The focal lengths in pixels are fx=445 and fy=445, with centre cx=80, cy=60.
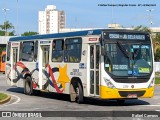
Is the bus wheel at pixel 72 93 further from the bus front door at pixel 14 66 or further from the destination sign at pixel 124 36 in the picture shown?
the bus front door at pixel 14 66

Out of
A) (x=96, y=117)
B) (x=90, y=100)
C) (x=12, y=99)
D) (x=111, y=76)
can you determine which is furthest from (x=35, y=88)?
(x=96, y=117)

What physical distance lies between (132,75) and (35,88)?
6.60 meters

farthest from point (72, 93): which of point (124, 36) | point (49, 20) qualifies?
point (49, 20)

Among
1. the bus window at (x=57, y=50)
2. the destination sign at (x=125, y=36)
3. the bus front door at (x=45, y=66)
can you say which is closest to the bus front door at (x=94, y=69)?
the destination sign at (x=125, y=36)

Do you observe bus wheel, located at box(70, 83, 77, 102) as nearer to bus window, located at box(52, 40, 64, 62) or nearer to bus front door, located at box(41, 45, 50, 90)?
bus window, located at box(52, 40, 64, 62)

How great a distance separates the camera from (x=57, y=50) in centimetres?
2011

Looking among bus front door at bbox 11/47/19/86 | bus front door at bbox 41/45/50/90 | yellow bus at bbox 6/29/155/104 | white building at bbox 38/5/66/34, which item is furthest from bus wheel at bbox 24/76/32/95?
white building at bbox 38/5/66/34

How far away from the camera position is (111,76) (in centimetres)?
1692

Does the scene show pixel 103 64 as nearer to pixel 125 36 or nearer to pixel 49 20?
pixel 125 36

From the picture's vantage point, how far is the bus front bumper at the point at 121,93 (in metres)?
16.8

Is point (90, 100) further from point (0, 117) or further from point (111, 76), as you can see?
point (0, 117)

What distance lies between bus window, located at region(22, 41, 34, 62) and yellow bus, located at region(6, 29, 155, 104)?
2.35 metres

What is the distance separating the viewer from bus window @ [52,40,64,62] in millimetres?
19816

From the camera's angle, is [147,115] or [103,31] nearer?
[147,115]
